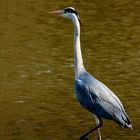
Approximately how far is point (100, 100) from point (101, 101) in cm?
3

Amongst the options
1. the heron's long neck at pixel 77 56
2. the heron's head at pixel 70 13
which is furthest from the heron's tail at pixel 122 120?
the heron's head at pixel 70 13

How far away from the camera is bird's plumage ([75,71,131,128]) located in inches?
442

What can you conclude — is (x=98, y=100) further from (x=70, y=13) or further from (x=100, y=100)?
(x=70, y=13)

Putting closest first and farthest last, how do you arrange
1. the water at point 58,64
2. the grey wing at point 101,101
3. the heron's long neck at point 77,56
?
1. the grey wing at point 101,101
2. the heron's long neck at point 77,56
3. the water at point 58,64

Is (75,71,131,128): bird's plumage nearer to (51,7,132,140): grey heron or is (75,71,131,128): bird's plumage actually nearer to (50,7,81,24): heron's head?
(51,7,132,140): grey heron

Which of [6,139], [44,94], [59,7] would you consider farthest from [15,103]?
[59,7]

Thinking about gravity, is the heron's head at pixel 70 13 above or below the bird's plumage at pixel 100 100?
above

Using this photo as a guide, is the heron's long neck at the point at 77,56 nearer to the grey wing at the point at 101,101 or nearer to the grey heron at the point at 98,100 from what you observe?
the grey heron at the point at 98,100

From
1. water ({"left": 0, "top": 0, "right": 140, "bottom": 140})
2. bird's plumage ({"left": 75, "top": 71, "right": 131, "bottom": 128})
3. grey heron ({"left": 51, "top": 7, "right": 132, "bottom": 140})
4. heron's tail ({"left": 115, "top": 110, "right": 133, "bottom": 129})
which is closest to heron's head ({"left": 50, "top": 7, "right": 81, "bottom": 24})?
grey heron ({"left": 51, "top": 7, "right": 132, "bottom": 140})

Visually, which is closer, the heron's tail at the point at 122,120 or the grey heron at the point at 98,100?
the heron's tail at the point at 122,120

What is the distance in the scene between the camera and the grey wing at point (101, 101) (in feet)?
36.9

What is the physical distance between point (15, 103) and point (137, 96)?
2.67 m

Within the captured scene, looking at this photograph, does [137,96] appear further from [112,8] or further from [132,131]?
[112,8]

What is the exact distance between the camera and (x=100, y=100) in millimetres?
11508
